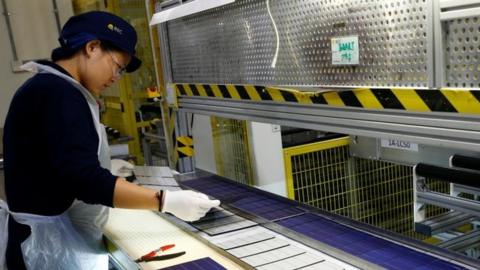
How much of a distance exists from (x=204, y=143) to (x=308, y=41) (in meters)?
1.93

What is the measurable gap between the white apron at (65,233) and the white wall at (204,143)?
4.98 feet

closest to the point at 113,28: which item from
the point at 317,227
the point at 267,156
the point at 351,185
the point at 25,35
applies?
the point at 317,227

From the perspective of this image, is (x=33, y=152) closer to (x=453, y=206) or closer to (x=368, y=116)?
(x=368, y=116)

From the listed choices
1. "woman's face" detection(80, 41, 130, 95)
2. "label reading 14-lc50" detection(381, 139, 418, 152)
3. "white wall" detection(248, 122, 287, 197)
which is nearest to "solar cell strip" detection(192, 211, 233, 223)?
"woman's face" detection(80, 41, 130, 95)

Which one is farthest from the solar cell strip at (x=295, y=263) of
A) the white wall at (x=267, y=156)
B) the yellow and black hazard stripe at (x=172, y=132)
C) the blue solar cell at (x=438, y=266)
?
the white wall at (x=267, y=156)

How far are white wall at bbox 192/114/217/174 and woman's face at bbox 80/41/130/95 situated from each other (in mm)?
1635

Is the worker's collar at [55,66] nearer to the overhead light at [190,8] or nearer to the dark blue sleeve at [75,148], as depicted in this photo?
the dark blue sleeve at [75,148]

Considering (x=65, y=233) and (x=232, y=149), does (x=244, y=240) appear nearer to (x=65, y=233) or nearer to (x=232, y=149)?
(x=65, y=233)

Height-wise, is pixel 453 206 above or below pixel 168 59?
→ below

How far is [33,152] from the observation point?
1.45 m

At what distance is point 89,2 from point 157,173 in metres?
2.48

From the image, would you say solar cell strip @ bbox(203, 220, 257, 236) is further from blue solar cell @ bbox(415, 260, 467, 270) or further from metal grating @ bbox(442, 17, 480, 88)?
metal grating @ bbox(442, 17, 480, 88)

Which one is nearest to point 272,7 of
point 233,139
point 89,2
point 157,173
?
point 157,173

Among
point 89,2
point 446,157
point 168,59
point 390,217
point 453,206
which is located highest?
point 89,2
